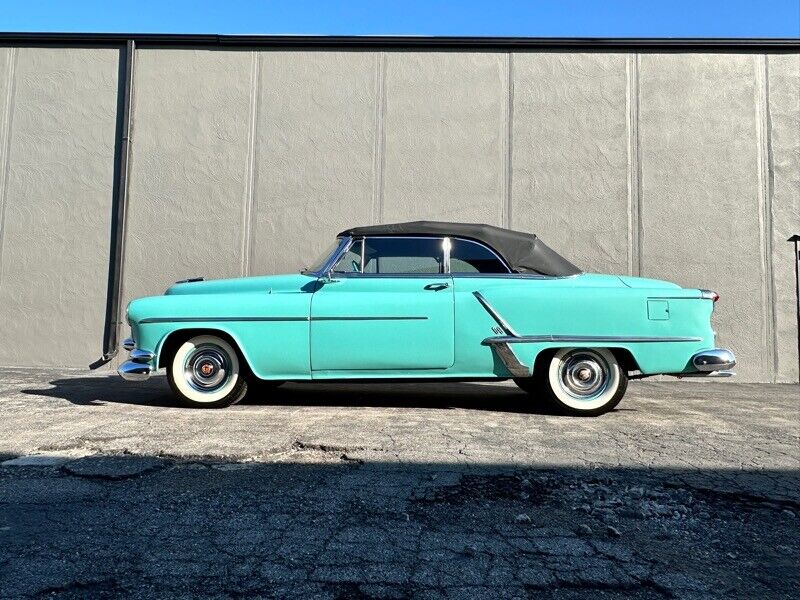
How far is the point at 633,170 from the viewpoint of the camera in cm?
724

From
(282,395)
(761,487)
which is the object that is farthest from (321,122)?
(761,487)

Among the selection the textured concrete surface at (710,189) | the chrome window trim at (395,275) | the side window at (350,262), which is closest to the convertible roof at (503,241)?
the side window at (350,262)

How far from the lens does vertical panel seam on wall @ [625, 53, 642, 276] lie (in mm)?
7113

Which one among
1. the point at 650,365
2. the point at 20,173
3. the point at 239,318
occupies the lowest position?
the point at 650,365

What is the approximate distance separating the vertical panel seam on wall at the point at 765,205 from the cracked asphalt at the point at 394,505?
3462 millimetres

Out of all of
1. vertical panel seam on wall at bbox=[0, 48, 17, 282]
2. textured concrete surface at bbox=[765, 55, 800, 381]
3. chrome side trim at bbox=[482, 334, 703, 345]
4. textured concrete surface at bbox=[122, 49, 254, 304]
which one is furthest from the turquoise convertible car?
vertical panel seam on wall at bbox=[0, 48, 17, 282]

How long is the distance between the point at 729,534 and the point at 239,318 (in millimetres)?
3365

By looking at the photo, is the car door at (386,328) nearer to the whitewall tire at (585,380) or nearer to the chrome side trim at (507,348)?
the chrome side trim at (507,348)

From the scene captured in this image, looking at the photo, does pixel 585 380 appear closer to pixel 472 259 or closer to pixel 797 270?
pixel 472 259

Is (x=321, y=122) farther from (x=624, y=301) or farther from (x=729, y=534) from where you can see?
(x=729, y=534)

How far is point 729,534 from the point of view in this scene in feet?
6.25

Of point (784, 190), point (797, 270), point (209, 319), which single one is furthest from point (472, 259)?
point (784, 190)

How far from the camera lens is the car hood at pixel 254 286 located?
14.0ft

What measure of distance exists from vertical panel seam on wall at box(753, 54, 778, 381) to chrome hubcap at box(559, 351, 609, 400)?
4162mm
